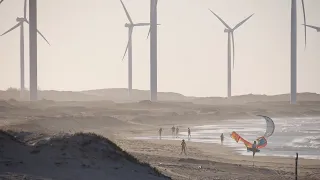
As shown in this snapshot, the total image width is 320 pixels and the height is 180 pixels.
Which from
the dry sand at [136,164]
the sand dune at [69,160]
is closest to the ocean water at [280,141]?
the dry sand at [136,164]

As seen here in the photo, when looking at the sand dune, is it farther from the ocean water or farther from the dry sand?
the ocean water

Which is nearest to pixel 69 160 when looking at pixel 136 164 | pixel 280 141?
pixel 136 164

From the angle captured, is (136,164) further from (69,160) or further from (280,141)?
(280,141)

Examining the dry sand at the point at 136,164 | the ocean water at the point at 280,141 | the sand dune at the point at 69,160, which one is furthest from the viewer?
the ocean water at the point at 280,141

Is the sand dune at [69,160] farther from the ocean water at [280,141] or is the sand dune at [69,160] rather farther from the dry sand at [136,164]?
the ocean water at [280,141]

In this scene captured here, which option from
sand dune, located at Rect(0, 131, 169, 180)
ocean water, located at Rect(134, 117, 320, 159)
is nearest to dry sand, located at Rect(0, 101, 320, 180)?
sand dune, located at Rect(0, 131, 169, 180)

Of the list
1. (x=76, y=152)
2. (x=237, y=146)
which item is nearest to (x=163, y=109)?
(x=237, y=146)

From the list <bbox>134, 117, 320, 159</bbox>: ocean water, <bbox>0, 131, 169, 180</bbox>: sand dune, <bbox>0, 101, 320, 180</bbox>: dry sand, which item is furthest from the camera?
<bbox>134, 117, 320, 159</bbox>: ocean water

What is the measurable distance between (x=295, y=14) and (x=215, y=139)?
55099 millimetres

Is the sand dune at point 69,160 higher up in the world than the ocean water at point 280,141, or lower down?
higher up

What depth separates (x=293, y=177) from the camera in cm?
3142

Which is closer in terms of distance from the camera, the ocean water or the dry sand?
the dry sand

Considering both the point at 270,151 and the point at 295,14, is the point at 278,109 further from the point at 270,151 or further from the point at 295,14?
the point at 270,151

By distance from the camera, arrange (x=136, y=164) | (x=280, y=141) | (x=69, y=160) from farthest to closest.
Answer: (x=280, y=141) < (x=136, y=164) < (x=69, y=160)
